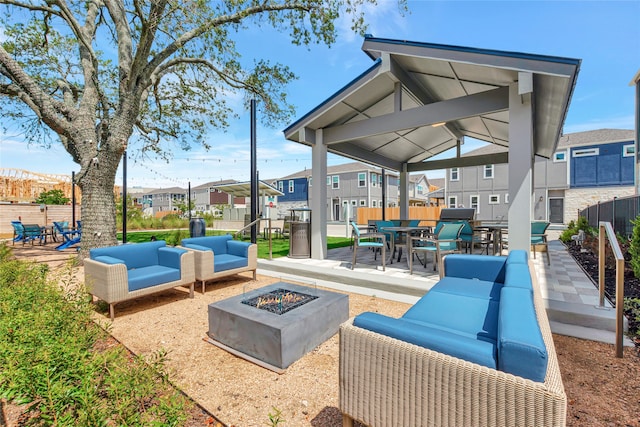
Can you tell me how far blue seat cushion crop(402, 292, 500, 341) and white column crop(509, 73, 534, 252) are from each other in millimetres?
2317

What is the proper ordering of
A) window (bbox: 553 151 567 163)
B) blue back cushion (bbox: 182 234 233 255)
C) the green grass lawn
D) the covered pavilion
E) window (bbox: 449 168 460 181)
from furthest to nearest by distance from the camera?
window (bbox: 449 168 460 181) → window (bbox: 553 151 567 163) → the green grass lawn → blue back cushion (bbox: 182 234 233 255) → the covered pavilion

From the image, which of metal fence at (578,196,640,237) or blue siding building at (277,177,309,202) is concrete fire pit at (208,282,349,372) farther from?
blue siding building at (277,177,309,202)

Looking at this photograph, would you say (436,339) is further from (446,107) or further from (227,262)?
(446,107)

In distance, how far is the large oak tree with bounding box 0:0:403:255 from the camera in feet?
22.7

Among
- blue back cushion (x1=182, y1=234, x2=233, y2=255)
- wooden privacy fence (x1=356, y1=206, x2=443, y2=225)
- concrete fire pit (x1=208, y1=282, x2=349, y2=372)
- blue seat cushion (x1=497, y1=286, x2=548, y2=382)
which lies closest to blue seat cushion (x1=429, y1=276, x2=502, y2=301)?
concrete fire pit (x1=208, y1=282, x2=349, y2=372)

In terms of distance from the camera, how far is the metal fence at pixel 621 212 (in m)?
5.98

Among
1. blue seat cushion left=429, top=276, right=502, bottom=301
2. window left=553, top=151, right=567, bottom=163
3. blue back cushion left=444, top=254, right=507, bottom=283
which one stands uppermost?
window left=553, top=151, right=567, bottom=163

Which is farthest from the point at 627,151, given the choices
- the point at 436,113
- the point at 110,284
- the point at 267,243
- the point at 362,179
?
the point at 110,284

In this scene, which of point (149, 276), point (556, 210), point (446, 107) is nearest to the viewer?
point (149, 276)

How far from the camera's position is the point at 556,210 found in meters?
18.8

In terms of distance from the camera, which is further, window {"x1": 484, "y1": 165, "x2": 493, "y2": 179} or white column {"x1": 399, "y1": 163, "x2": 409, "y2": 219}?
window {"x1": 484, "y1": 165, "x2": 493, "y2": 179}

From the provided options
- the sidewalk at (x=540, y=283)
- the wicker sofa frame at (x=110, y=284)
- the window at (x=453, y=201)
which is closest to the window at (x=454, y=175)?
the window at (x=453, y=201)

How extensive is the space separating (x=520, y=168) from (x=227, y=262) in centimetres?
474

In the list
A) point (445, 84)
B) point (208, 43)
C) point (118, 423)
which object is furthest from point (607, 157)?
point (118, 423)
